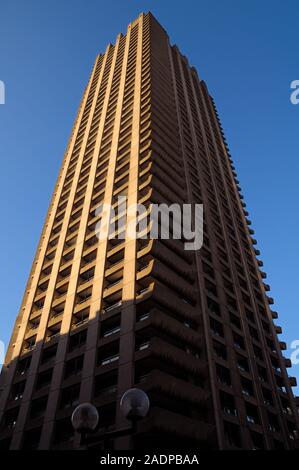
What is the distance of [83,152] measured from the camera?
5391 cm

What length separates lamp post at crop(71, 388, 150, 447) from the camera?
8086mm

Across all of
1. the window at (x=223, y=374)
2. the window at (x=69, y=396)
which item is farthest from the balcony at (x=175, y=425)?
the window at (x=69, y=396)

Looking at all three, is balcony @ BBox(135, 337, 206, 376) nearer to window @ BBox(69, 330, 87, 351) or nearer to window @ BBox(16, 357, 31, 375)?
window @ BBox(69, 330, 87, 351)

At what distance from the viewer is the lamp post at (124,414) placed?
8.09 meters

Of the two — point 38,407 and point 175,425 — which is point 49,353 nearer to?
point 38,407

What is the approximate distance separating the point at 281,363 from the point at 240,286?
8.54 metres

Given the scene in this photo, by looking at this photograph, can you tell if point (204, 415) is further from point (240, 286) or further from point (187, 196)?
point (187, 196)

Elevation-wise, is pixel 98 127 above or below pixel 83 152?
above

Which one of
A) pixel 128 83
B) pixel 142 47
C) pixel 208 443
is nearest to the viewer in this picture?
pixel 208 443

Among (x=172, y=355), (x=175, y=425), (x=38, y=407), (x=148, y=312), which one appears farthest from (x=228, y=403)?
(x=38, y=407)

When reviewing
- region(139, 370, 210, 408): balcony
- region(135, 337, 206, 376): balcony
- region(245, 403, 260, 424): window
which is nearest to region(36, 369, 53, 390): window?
region(135, 337, 206, 376): balcony

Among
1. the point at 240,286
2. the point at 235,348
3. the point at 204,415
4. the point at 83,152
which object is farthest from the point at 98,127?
the point at 204,415

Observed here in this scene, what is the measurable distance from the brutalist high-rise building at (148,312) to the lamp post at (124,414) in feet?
46.7

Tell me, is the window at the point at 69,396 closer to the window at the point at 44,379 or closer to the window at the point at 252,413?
the window at the point at 44,379
